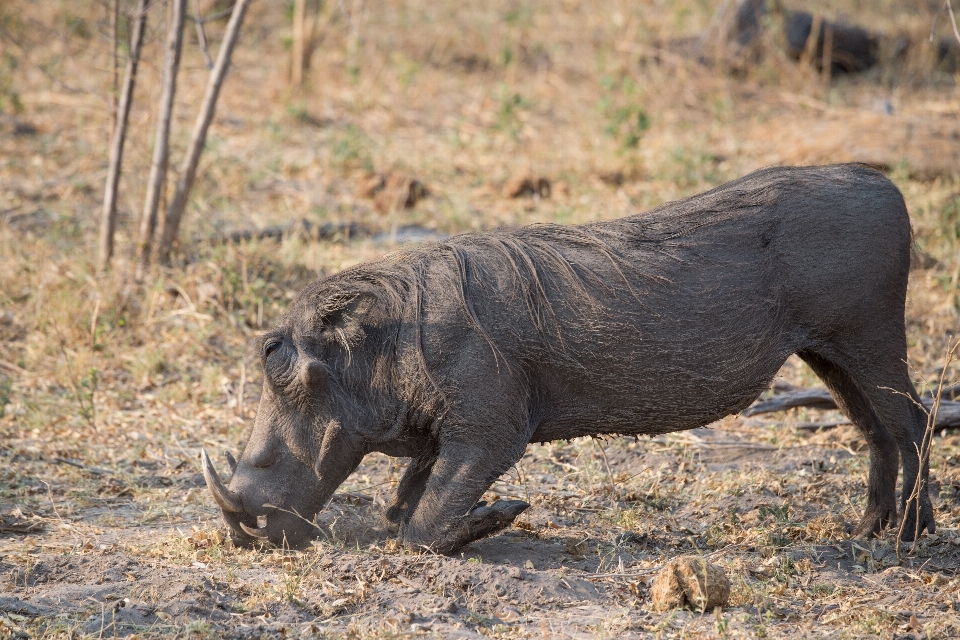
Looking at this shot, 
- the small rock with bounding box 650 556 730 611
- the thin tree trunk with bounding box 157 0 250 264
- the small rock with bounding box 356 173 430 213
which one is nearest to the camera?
the small rock with bounding box 650 556 730 611

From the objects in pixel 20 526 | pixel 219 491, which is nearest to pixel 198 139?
pixel 20 526

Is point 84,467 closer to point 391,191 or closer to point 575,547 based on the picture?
point 575,547

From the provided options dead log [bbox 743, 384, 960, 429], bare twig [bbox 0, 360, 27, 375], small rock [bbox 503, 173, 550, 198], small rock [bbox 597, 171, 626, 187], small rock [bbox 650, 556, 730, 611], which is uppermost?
small rock [bbox 597, 171, 626, 187]

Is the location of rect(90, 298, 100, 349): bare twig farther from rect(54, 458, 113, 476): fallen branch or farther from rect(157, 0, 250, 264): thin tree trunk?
rect(54, 458, 113, 476): fallen branch

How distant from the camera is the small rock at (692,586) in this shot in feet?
10.2

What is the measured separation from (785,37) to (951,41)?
5.97 ft

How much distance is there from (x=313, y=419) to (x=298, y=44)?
679 centimetres

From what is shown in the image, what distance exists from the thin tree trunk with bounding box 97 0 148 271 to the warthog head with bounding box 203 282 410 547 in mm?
2871

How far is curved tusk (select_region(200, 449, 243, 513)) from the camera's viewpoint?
3436 mm

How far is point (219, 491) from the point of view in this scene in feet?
11.3

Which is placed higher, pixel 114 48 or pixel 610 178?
pixel 114 48

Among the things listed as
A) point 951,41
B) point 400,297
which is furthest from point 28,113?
point 951,41

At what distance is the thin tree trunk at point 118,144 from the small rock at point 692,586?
4.14m

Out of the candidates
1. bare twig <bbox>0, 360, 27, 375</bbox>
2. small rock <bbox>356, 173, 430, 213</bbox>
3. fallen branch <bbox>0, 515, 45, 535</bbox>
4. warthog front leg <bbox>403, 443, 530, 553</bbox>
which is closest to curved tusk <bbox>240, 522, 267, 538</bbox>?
warthog front leg <bbox>403, 443, 530, 553</bbox>
